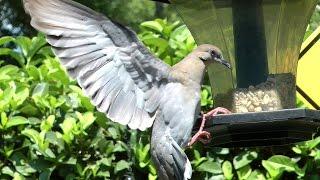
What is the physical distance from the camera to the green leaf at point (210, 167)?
12.7ft

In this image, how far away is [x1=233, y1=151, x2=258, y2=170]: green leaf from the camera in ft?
12.7

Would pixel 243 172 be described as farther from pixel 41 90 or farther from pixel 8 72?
pixel 8 72

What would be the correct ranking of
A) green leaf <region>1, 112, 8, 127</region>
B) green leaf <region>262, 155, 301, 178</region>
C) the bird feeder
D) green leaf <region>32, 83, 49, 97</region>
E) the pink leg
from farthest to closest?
green leaf <region>32, 83, 49, 97</region>, green leaf <region>1, 112, 8, 127</region>, green leaf <region>262, 155, 301, 178</region>, the bird feeder, the pink leg

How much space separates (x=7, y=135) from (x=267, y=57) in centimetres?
128

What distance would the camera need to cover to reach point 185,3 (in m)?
3.50

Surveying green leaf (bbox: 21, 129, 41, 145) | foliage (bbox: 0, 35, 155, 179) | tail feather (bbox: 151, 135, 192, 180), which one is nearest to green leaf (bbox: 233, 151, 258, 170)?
foliage (bbox: 0, 35, 155, 179)

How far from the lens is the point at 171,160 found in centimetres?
327

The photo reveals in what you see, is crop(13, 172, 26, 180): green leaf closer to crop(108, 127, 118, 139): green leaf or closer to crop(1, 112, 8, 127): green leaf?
crop(1, 112, 8, 127): green leaf

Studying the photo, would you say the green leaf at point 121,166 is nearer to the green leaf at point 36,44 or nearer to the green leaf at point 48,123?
the green leaf at point 48,123

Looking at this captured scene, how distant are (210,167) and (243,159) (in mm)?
149

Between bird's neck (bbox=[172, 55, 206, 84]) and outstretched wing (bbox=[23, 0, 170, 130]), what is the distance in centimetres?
5

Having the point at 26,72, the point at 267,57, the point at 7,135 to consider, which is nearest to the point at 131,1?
the point at 26,72

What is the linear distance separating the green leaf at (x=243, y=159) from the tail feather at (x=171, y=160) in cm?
64

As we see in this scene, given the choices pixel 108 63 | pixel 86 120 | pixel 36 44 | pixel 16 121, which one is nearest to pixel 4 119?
pixel 16 121
